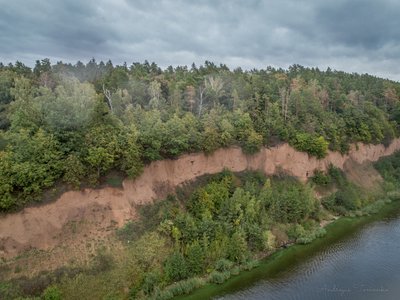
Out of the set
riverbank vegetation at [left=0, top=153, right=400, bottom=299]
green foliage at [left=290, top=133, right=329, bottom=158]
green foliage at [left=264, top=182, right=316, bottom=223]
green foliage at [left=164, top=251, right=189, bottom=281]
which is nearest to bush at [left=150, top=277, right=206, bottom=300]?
riverbank vegetation at [left=0, top=153, right=400, bottom=299]

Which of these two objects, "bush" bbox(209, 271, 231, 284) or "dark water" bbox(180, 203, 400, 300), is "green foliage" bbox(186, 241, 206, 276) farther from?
"dark water" bbox(180, 203, 400, 300)

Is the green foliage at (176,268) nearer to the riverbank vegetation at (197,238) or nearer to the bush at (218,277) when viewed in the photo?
the riverbank vegetation at (197,238)

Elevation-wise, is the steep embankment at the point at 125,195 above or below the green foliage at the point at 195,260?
above

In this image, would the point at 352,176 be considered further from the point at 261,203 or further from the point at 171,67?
the point at 171,67

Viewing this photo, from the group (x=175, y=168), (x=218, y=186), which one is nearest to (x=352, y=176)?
(x=218, y=186)

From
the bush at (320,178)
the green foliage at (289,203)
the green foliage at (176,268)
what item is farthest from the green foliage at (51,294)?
the bush at (320,178)

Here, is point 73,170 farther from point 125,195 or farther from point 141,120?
point 141,120
